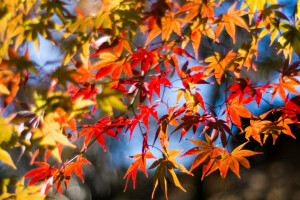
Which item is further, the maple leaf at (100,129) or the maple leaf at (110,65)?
the maple leaf at (100,129)

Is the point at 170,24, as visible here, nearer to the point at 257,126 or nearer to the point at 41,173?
the point at 257,126

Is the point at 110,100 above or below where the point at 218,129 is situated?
above

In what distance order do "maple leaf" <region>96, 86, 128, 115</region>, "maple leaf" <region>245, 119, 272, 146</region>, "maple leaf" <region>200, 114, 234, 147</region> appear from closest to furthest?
1. "maple leaf" <region>96, 86, 128, 115</region>
2. "maple leaf" <region>200, 114, 234, 147</region>
3. "maple leaf" <region>245, 119, 272, 146</region>

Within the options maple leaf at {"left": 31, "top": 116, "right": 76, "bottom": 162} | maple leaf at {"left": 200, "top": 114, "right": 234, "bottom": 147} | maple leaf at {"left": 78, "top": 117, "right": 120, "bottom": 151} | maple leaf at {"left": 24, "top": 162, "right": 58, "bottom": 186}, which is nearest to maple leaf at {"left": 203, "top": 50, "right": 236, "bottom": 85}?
maple leaf at {"left": 200, "top": 114, "right": 234, "bottom": 147}

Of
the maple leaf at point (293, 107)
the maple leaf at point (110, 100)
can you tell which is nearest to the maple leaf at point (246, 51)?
the maple leaf at point (293, 107)

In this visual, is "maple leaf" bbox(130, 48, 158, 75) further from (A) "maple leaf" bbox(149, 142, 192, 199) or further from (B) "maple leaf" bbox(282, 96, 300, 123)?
(B) "maple leaf" bbox(282, 96, 300, 123)

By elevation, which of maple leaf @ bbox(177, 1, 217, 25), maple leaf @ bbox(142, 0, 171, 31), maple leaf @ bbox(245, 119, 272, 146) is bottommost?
maple leaf @ bbox(245, 119, 272, 146)

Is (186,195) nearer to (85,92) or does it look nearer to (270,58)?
(270,58)

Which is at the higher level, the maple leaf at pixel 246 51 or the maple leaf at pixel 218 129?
the maple leaf at pixel 246 51

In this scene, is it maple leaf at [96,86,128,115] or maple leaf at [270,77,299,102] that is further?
maple leaf at [270,77,299,102]

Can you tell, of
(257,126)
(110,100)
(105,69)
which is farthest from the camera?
(257,126)

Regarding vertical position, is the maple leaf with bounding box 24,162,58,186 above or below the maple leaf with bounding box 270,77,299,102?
below

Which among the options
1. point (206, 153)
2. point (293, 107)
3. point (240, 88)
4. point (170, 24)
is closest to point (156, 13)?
point (170, 24)

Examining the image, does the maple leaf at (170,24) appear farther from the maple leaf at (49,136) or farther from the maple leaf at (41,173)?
the maple leaf at (41,173)
